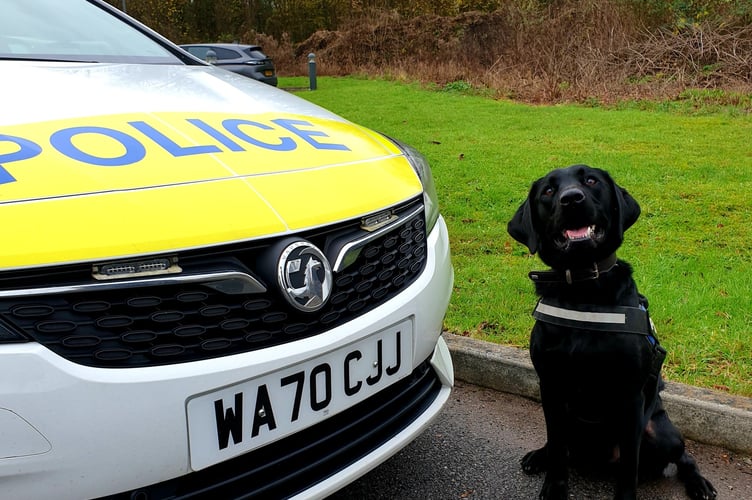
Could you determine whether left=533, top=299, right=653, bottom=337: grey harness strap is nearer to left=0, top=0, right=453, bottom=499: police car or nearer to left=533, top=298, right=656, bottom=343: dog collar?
left=533, top=298, right=656, bottom=343: dog collar

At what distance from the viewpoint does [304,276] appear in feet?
4.89

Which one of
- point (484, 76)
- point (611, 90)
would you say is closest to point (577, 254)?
point (611, 90)

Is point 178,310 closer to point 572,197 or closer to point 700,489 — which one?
point 572,197

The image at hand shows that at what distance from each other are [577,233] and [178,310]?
3.98 ft

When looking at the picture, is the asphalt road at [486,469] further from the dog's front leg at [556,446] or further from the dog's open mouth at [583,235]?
the dog's open mouth at [583,235]

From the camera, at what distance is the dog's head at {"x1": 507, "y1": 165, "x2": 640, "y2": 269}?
6.37ft

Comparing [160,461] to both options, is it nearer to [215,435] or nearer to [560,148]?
[215,435]

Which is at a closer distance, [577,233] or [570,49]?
[577,233]

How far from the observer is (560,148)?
24.1 feet

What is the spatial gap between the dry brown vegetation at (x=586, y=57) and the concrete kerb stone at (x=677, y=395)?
911cm

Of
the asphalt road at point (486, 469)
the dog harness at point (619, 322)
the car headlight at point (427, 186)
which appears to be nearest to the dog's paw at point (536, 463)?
the asphalt road at point (486, 469)

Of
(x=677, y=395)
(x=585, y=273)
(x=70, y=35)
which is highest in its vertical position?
(x=70, y=35)

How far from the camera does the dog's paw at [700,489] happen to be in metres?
2.04

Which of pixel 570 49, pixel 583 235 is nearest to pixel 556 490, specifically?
pixel 583 235
